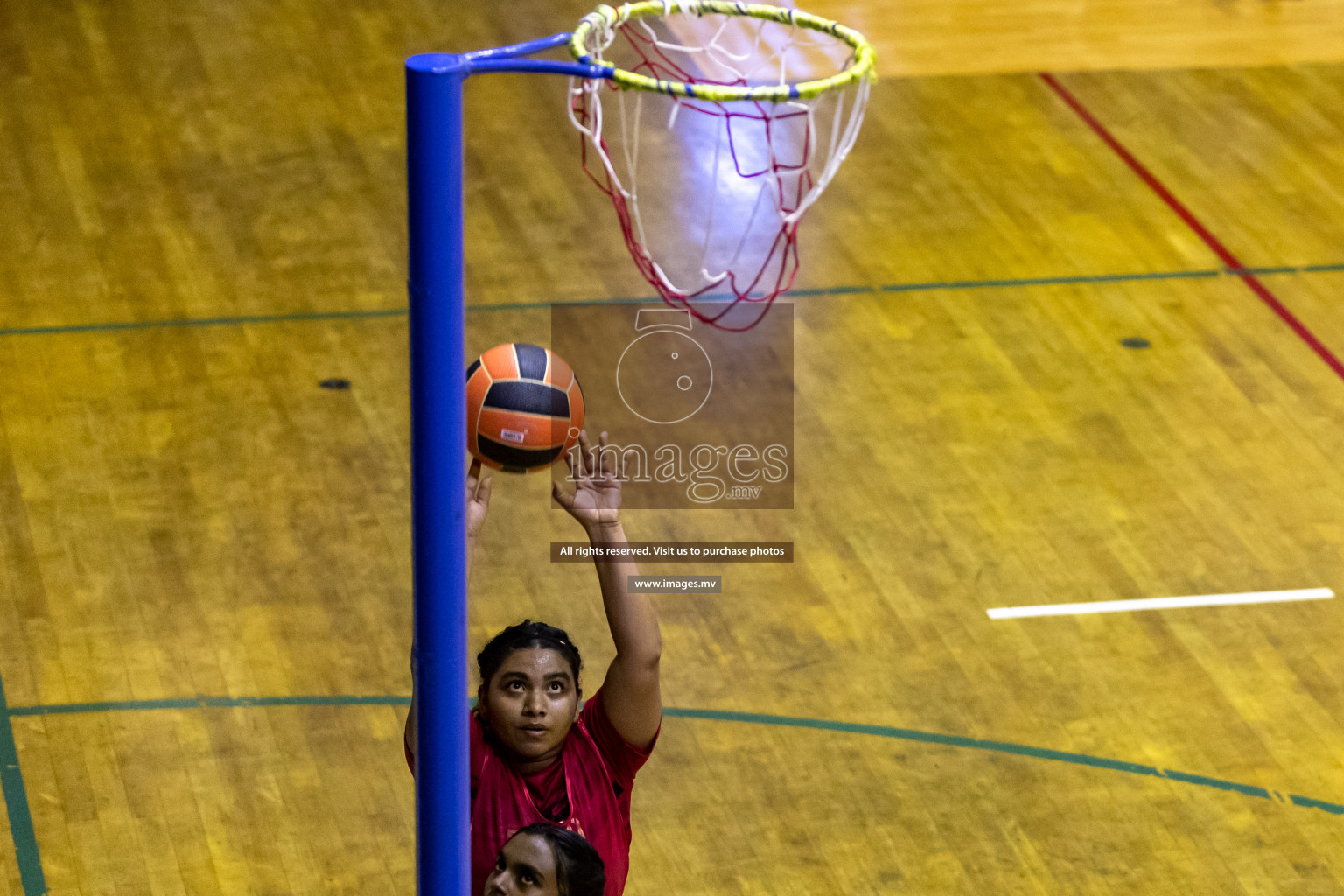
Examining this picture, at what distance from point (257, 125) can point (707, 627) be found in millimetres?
4837

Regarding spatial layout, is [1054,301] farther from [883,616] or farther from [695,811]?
[695,811]

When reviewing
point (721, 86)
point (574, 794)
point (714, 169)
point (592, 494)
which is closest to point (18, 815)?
point (574, 794)

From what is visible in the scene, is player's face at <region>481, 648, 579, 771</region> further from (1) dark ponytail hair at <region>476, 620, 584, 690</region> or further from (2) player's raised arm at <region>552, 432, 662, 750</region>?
(2) player's raised arm at <region>552, 432, 662, 750</region>

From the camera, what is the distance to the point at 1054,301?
27.6 ft

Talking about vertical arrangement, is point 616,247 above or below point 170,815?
above

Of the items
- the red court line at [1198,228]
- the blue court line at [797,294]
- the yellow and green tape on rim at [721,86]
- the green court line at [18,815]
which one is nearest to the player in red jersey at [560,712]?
the yellow and green tape on rim at [721,86]

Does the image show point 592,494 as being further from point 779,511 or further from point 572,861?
point 779,511

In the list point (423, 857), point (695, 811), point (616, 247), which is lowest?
point (695, 811)

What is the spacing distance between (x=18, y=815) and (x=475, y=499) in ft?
8.41

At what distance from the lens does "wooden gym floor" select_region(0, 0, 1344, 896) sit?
548 centimetres

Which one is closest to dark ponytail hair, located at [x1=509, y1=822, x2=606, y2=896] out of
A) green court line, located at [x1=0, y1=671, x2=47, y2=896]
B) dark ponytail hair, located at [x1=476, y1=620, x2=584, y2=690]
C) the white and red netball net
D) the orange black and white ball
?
dark ponytail hair, located at [x1=476, y1=620, x2=584, y2=690]

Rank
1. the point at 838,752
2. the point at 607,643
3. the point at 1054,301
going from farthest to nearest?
the point at 1054,301 < the point at 607,643 < the point at 838,752

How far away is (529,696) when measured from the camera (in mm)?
3592

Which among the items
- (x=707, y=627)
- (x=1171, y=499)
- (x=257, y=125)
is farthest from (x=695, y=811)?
(x=257, y=125)
